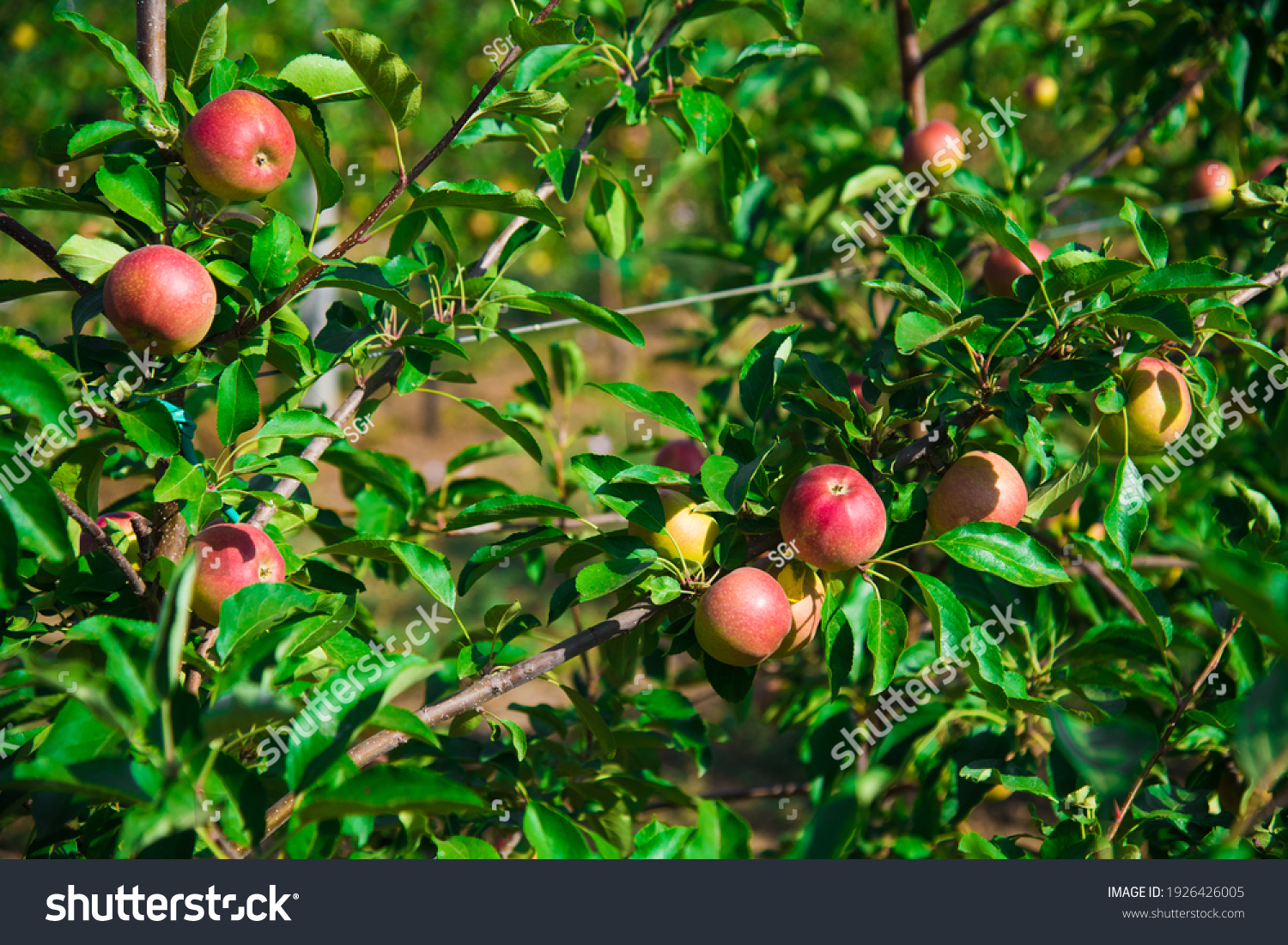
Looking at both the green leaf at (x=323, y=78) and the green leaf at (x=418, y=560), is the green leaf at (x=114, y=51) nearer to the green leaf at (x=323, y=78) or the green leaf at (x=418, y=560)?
the green leaf at (x=323, y=78)

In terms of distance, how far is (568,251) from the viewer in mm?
4930

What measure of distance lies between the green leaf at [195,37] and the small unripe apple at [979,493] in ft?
2.55

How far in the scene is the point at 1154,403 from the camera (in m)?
0.91

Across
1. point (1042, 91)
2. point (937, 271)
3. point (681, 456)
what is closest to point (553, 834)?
point (937, 271)

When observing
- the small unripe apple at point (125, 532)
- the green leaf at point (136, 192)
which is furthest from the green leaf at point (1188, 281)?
the small unripe apple at point (125, 532)

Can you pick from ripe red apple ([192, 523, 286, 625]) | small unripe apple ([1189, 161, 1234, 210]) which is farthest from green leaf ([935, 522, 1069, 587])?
small unripe apple ([1189, 161, 1234, 210])

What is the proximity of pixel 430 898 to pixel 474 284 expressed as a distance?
0.62 meters

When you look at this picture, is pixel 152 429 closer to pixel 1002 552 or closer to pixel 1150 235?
pixel 1002 552

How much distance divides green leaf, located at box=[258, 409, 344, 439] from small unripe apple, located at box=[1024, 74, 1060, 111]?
2.24m

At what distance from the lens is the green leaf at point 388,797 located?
59 centimetres

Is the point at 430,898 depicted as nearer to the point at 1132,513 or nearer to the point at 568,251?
the point at 1132,513

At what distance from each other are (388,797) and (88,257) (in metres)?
0.61

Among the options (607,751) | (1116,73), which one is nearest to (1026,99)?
(1116,73)

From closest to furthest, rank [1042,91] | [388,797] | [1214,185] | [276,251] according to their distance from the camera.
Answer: [388,797] → [276,251] → [1214,185] → [1042,91]
